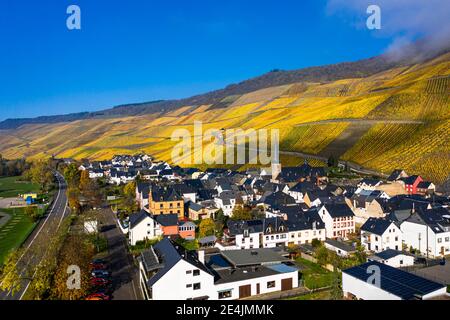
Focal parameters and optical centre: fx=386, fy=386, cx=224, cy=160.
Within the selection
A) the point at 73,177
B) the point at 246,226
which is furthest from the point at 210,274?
the point at 73,177

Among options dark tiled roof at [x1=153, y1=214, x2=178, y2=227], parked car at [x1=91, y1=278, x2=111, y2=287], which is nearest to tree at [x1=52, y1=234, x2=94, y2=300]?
parked car at [x1=91, y1=278, x2=111, y2=287]

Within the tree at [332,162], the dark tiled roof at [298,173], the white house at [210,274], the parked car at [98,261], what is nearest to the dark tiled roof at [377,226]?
the white house at [210,274]

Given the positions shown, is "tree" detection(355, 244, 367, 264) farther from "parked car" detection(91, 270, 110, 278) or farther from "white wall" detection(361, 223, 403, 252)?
"parked car" detection(91, 270, 110, 278)

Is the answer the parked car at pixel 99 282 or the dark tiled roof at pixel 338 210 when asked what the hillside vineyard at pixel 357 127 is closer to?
the dark tiled roof at pixel 338 210

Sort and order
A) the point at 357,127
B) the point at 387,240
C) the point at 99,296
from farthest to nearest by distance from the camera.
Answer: the point at 357,127 < the point at 387,240 < the point at 99,296

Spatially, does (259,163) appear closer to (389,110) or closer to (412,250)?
(389,110)

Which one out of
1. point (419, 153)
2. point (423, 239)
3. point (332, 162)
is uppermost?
point (419, 153)

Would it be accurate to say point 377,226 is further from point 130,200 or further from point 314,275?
point 130,200
